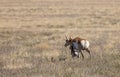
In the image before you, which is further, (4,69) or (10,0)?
(10,0)

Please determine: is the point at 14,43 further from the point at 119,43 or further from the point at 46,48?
the point at 119,43

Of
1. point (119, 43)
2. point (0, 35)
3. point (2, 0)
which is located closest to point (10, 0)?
point (2, 0)

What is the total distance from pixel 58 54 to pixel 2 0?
78679 millimetres

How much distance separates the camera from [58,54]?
18.1 m

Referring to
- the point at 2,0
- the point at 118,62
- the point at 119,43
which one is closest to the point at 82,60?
the point at 118,62

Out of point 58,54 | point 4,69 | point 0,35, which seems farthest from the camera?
point 0,35

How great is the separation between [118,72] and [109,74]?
368 mm

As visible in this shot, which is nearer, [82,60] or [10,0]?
[82,60]

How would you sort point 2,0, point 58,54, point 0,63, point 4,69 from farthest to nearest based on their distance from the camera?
point 2,0
point 58,54
point 0,63
point 4,69

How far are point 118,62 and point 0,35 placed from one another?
13963 millimetres

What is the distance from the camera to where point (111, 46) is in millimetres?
20234

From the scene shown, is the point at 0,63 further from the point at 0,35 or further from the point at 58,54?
the point at 0,35

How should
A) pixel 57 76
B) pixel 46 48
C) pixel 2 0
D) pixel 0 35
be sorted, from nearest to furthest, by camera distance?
pixel 57 76 < pixel 46 48 < pixel 0 35 < pixel 2 0

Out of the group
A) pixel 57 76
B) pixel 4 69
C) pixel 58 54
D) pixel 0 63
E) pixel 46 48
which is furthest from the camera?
pixel 46 48
